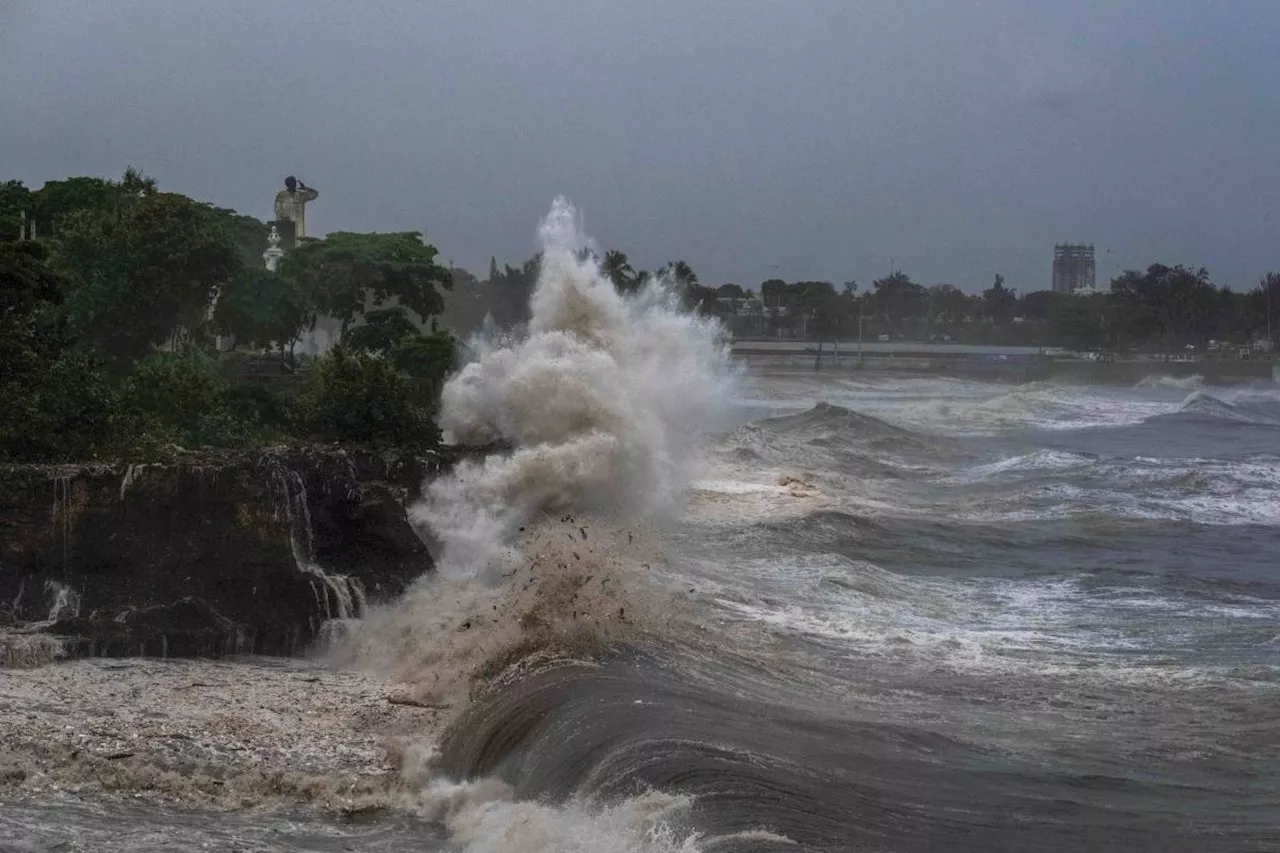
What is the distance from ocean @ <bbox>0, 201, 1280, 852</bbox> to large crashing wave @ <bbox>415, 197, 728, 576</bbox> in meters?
0.06

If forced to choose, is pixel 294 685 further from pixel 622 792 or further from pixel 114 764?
pixel 622 792

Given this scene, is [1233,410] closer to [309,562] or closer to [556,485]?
[556,485]

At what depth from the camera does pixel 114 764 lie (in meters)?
11.9

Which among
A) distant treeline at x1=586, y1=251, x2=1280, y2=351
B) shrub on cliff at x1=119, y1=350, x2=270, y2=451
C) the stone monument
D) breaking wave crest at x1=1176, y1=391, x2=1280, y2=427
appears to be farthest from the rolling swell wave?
distant treeline at x1=586, y1=251, x2=1280, y2=351

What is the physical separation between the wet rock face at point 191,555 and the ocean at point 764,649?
0.95 meters

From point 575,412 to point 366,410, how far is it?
3.80 metres

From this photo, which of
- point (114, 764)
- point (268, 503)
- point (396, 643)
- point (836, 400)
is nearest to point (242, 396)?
point (268, 503)

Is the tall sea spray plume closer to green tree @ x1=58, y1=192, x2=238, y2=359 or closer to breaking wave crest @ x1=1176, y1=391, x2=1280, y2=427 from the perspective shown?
green tree @ x1=58, y1=192, x2=238, y2=359

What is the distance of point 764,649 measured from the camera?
15891 millimetres

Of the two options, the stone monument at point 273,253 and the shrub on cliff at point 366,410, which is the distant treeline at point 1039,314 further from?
the shrub on cliff at point 366,410

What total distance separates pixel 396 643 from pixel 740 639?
3528 millimetres

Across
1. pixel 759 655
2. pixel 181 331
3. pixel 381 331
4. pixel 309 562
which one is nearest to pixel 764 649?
pixel 759 655

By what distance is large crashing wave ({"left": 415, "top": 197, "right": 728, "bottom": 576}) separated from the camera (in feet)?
70.8

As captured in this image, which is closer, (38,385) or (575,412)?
(38,385)
